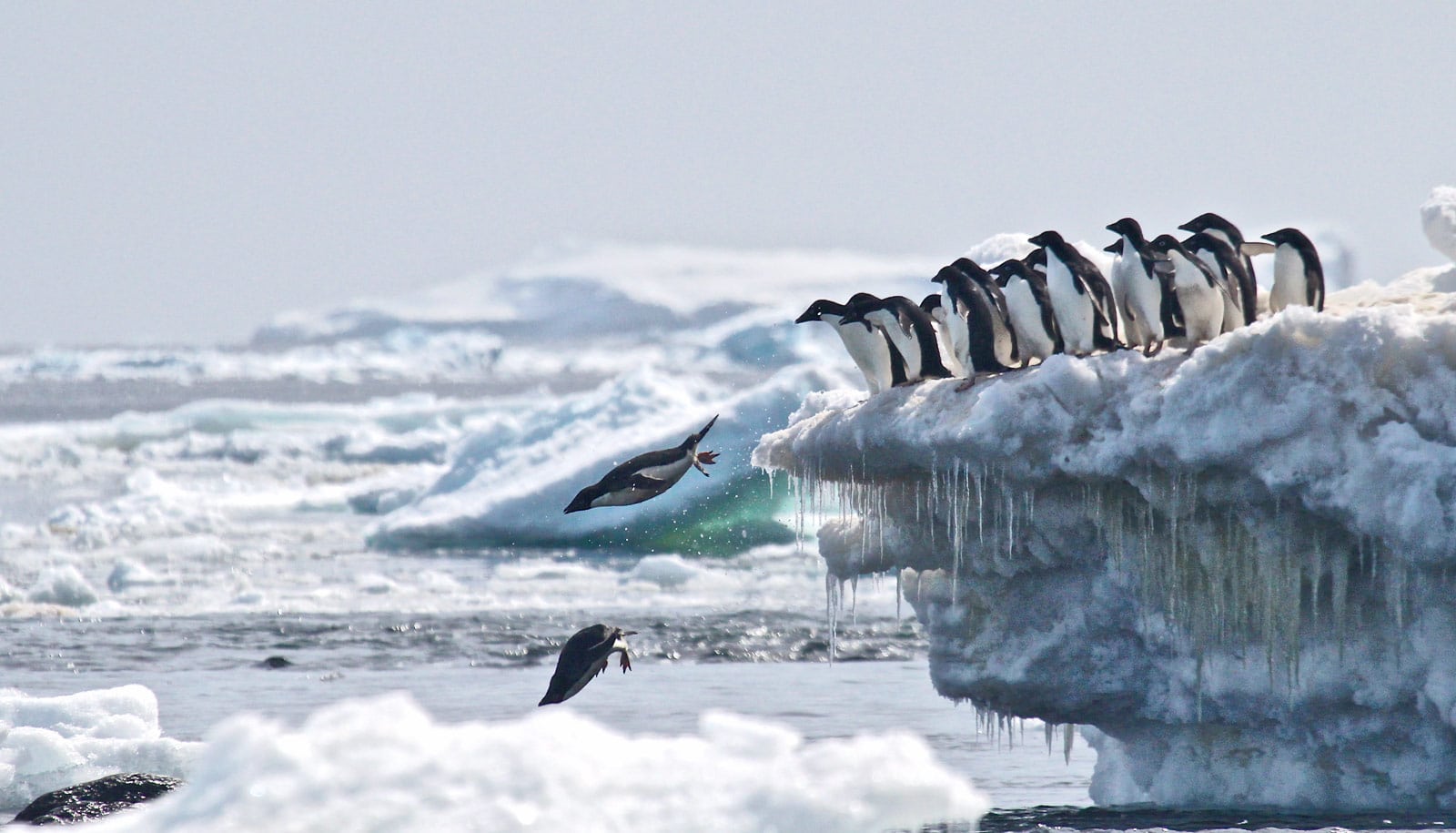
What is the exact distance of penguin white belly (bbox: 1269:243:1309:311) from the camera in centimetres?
884

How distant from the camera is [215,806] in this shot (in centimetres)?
591

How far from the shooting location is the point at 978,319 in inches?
356

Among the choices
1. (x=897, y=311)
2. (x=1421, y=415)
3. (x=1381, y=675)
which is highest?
(x=897, y=311)

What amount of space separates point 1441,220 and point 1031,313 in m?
2.31

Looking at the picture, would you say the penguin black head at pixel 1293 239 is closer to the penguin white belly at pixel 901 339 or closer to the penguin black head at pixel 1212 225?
the penguin black head at pixel 1212 225

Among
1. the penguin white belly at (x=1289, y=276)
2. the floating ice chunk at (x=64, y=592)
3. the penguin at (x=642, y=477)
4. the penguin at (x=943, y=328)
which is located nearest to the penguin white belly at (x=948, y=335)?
the penguin at (x=943, y=328)

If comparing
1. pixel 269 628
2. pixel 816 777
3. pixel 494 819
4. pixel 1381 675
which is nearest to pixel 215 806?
pixel 494 819

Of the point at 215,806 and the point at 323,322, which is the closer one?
the point at 215,806

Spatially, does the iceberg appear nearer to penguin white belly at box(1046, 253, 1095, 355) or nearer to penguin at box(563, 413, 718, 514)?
penguin white belly at box(1046, 253, 1095, 355)

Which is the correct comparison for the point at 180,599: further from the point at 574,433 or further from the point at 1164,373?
the point at 1164,373

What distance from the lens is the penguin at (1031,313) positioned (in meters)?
9.00

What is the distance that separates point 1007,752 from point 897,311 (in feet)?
9.19

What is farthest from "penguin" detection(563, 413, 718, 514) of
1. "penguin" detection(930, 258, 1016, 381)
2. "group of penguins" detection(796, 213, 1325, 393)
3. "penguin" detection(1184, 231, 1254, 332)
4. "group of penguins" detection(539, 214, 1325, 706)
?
"penguin" detection(1184, 231, 1254, 332)

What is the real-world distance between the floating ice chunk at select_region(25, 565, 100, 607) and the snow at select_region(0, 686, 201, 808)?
28.8 ft
